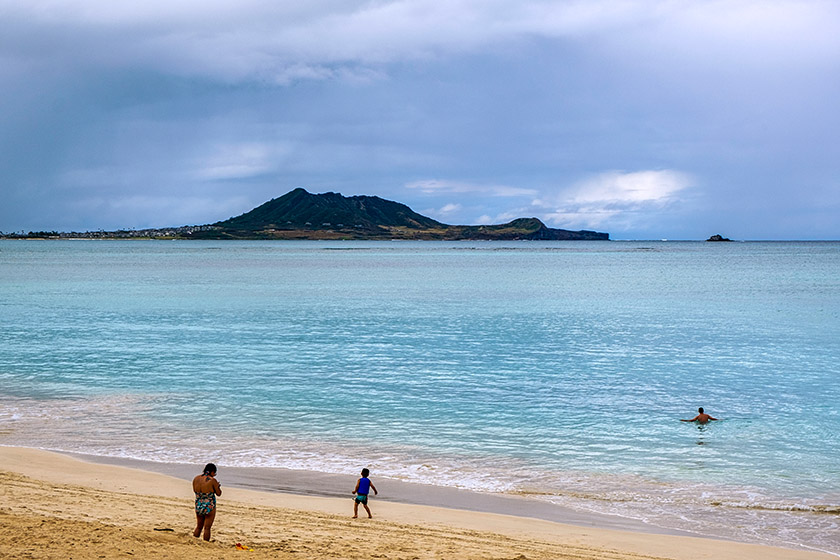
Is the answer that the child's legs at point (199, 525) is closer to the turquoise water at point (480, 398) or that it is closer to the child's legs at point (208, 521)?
the child's legs at point (208, 521)

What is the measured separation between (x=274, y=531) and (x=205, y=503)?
1581 mm

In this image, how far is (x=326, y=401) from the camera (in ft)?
94.8

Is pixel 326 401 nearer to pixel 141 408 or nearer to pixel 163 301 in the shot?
pixel 141 408

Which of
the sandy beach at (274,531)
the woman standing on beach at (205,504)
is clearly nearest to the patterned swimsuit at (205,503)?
the woman standing on beach at (205,504)

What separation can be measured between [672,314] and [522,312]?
13019mm

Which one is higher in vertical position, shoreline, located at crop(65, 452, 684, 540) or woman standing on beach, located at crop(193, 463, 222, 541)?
woman standing on beach, located at crop(193, 463, 222, 541)

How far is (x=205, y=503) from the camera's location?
1321 cm

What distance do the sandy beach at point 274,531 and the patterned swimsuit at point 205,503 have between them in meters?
0.50

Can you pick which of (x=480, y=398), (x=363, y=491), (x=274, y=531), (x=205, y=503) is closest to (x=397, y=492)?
(x=363, y=491)

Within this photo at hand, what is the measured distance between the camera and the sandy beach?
40.8ft

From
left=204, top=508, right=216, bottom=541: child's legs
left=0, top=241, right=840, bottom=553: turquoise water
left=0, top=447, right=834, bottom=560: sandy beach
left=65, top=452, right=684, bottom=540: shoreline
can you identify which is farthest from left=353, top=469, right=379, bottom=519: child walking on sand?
left=0, top=241, right=840, bottom=553: turquoise water

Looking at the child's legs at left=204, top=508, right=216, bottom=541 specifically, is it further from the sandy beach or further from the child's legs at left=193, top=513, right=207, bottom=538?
the sandy beach

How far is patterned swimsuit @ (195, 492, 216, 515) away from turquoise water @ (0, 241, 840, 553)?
729 centimetres

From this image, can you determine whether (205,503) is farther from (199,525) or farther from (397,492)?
(397,492)
